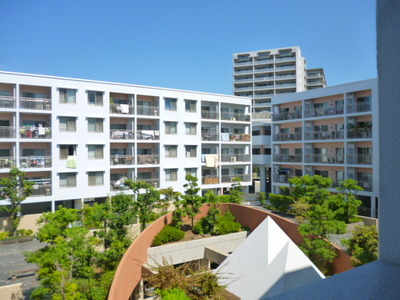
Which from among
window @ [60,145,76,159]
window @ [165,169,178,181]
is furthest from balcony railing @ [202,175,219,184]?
window @ [60,145,76,159]

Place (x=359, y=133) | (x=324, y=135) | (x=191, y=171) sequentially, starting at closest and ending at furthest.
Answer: (x=359, y=133)
(x=324, y=135)
(x=191, y=171)

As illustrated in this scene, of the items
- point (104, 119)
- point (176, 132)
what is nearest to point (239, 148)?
point (176, 132)

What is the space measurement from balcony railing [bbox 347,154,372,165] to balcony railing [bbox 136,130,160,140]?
1471 cm

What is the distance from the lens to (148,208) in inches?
723

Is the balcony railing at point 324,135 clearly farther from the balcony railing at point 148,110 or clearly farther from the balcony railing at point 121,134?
the balcony railing at point 121,134

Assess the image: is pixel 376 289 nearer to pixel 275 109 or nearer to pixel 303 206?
pixel 303 206

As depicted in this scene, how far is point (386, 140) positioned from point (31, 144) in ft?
77.9

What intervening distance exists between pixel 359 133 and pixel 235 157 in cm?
1063

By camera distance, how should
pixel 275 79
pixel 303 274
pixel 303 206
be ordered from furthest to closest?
pixel 275 79
pixel 303 206
pixel 303 274

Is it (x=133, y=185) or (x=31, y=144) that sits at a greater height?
(x=31, y=144)

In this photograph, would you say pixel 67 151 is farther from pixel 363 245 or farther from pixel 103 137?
pixel 363 245

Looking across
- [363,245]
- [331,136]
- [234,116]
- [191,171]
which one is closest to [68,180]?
[191,171]

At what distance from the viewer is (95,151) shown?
76.7 feet

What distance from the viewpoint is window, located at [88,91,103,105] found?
76.4 ft
